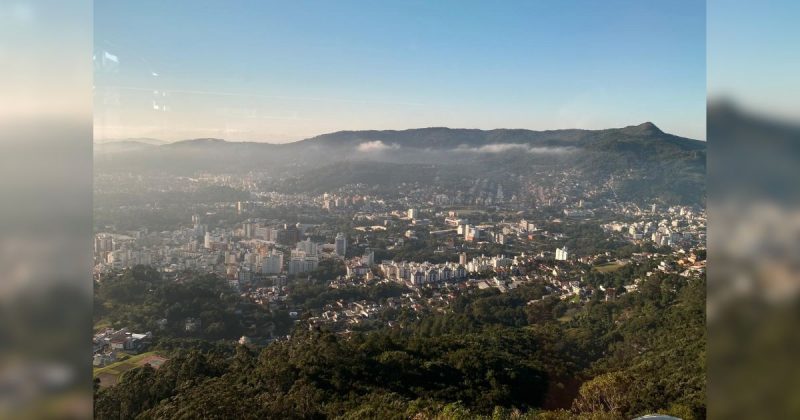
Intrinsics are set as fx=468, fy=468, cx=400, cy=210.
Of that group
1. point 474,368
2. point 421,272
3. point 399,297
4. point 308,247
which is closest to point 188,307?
point 308,247

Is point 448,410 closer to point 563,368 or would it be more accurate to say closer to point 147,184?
point 563,368

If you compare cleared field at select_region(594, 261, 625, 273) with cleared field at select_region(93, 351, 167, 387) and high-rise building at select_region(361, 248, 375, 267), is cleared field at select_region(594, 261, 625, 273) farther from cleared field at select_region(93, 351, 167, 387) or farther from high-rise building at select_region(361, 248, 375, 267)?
cleared field at select_region(93, 351, 167, 387)

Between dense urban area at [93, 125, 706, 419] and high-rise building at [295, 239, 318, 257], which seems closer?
dense urban area at [93, 125, 706, 419]

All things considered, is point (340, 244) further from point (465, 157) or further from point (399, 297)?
point (465, 157)

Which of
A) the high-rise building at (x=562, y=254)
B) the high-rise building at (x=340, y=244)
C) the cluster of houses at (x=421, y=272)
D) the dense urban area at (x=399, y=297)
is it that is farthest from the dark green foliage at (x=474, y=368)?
the high-rise building at (x=340, y=244)

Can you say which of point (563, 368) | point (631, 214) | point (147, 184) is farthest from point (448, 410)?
point (631, 214)

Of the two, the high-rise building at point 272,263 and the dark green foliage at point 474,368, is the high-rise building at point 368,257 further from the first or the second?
the high-rise building at point 272,263

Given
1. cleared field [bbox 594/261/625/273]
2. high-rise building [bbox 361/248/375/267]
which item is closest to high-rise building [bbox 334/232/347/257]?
high-rise building [bbox 361/248/375/267]
